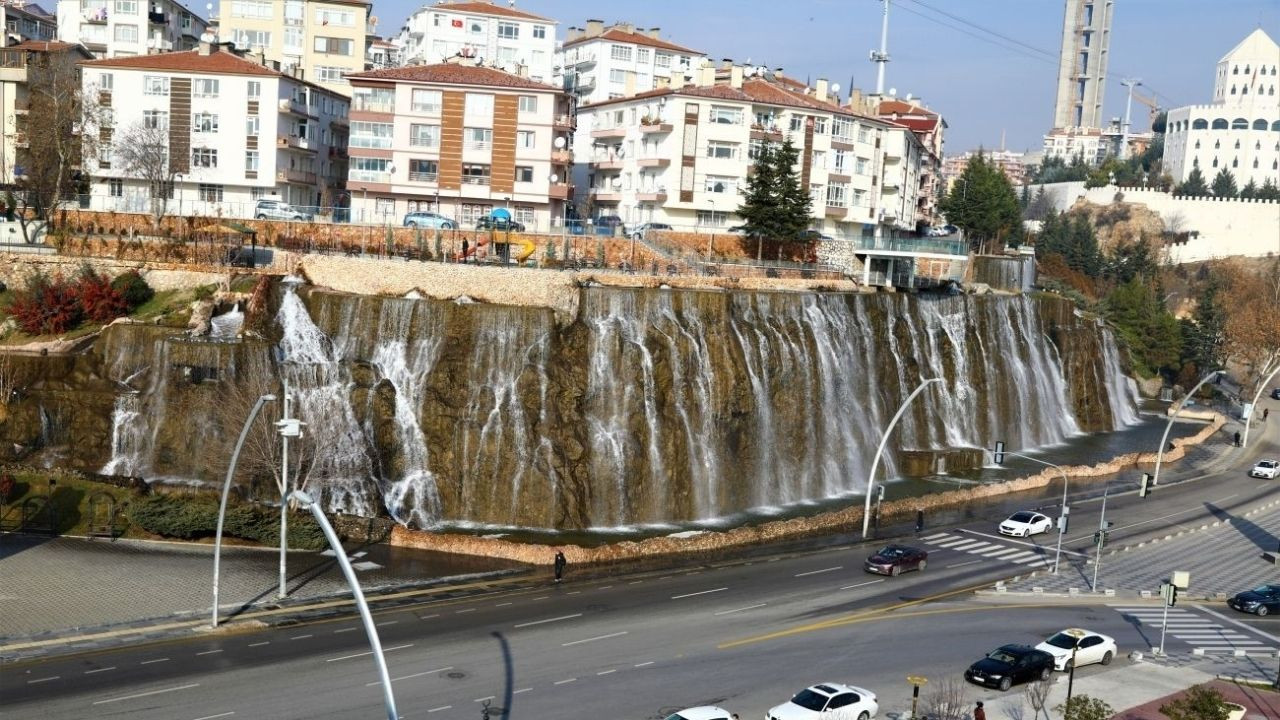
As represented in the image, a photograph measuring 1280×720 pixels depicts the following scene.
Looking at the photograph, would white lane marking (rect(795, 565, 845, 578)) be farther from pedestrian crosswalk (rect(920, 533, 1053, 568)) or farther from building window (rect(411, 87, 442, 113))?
building window (rect(411, 87, 442, 113))

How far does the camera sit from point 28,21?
128500mm

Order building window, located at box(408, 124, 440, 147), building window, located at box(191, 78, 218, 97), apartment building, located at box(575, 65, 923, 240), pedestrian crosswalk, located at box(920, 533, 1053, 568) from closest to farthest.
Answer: pedestrian crosswalk, located at box(920, 533, 1053, 568)
building window, located at box(191, 78, 218, 97)
building window, located at box(408, 124, 440, 147)
apartment building, located at box(575, 65, 923, 240)

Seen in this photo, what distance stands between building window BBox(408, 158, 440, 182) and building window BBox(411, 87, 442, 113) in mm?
3803

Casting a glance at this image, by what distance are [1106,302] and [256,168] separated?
94.1m

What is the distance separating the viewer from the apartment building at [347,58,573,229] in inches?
3711

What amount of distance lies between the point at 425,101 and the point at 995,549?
53928 mm

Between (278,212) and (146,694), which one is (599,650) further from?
(278,212)

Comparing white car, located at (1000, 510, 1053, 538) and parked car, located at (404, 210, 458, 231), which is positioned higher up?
parked car, located at (404, 210, 458, 231)

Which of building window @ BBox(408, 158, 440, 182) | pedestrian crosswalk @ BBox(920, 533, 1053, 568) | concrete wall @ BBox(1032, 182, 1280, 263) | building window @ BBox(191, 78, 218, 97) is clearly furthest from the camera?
concrete wall @ BBox(1032, 182, 1280, 263)

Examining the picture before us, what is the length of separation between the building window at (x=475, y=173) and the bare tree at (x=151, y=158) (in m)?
21.1

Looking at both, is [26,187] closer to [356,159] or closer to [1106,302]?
[356,159]

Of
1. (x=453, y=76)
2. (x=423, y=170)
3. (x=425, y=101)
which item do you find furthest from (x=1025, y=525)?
(x=425, y=101)

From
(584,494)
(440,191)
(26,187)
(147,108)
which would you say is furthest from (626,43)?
(584,494)

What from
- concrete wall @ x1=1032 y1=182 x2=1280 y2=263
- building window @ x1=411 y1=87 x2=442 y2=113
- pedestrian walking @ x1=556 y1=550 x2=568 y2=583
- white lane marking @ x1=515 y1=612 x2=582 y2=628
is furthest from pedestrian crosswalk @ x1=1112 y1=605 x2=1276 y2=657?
concrete wall @ x1=1032 y1=182 x2=1280 y2=263
